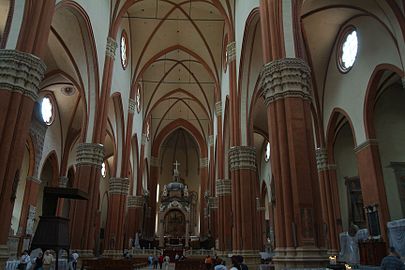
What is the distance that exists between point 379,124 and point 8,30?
56.7 ft

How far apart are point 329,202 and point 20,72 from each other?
53.4 feet

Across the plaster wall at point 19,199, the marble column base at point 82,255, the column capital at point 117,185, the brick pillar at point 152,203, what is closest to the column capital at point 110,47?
the plaster wall at point 19,199

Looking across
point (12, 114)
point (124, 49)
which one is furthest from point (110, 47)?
point (12, 114)

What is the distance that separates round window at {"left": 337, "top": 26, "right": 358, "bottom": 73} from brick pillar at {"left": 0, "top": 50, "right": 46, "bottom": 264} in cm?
1434

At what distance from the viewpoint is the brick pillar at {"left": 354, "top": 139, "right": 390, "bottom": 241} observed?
585 inches

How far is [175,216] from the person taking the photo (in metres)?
37.9

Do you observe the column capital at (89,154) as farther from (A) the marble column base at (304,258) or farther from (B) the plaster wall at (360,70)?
(B) the plaster wall at (360,70)

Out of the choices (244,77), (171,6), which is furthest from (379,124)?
(171,6)

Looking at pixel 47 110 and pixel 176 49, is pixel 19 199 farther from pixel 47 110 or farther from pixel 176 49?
pixel 176 49

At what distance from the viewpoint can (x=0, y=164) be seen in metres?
9.14

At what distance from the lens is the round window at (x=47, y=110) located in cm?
2431

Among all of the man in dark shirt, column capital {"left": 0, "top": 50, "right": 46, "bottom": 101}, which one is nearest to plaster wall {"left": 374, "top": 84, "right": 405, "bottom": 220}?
the man in dark shirt

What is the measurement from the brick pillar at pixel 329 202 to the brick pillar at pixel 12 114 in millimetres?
15017

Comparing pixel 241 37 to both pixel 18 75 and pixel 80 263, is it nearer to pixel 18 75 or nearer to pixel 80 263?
pixel 18 75
